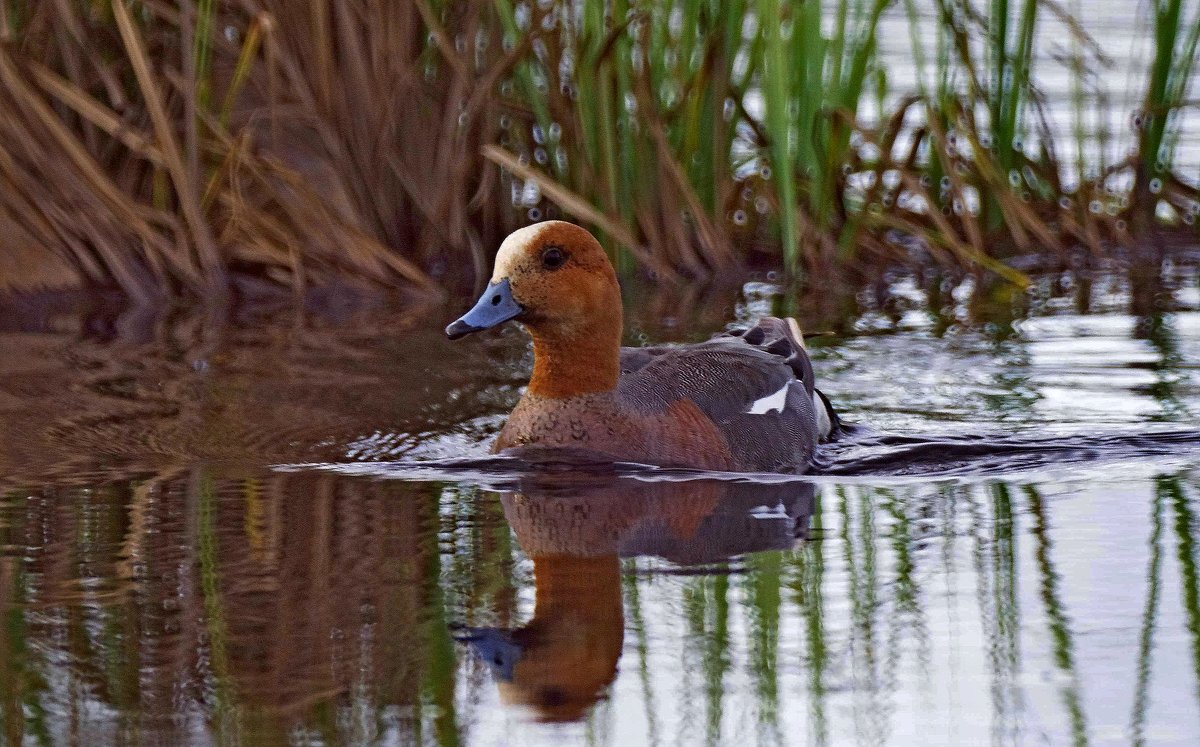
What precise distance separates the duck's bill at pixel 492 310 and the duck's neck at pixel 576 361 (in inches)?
6.6

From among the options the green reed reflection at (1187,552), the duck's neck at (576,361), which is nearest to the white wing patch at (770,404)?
the duck's neck at (576,361)

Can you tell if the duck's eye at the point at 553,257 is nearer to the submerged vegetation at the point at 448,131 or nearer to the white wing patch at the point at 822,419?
the white wing patch at the point at 822,419

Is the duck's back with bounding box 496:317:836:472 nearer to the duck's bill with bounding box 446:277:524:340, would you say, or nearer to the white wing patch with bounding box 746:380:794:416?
the white wing patch with bounding box 746:380:794:416

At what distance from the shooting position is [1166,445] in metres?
5.80

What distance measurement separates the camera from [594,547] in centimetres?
470

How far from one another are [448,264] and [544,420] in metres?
2.85

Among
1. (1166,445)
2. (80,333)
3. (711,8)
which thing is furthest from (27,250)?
(1166,445)

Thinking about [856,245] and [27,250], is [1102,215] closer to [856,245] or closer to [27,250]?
[856,245]

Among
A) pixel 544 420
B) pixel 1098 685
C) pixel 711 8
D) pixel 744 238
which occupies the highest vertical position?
pixel 711 8

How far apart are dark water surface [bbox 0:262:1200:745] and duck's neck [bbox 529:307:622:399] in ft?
0.91

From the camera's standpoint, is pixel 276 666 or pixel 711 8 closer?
pixel 276 666

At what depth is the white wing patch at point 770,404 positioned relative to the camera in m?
5.98

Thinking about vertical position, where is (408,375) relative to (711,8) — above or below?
below

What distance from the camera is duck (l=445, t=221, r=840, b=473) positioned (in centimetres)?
563
